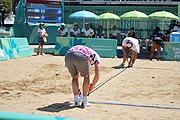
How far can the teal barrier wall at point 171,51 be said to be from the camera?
56.4 feet

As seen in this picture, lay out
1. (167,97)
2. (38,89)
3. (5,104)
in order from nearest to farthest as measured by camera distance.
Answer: (5,104)
(167,97)
(38,89)

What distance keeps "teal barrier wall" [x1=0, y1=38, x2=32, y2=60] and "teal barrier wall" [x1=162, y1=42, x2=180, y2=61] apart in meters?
6.73

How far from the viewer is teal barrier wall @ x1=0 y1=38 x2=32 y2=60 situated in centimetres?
1563

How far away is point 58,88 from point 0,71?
371cm

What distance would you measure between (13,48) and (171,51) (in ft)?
24.7

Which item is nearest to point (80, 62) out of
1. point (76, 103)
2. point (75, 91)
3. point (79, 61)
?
point (79, 61)

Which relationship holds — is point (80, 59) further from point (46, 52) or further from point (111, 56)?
point (46, 52)

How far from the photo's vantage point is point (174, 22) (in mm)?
23484

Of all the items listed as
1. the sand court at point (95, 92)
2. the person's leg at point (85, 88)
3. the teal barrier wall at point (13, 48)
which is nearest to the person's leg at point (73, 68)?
the person's leg at point (85, 88)

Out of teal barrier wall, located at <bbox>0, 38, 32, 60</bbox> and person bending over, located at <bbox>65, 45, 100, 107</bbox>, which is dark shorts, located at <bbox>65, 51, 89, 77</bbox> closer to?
person bending over, located at <bbox>65, 45, 100, 107</bbox>

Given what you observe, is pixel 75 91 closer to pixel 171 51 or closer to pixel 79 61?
pixel 79 61

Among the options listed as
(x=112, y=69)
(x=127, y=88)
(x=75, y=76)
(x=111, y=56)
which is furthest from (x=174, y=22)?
(x=75, y=76)

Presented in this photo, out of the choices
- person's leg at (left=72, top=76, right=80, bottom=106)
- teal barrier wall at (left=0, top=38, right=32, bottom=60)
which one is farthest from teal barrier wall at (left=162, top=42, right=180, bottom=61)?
person's leg at (left=72, top=76, right=80, bottom=106)

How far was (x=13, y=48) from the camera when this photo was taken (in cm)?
1641
